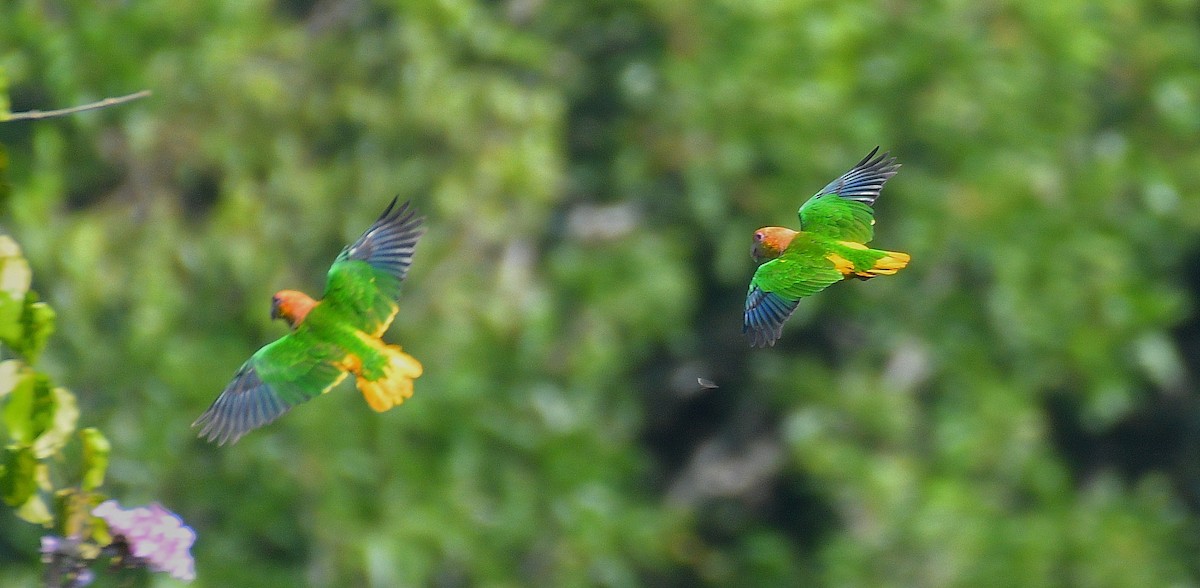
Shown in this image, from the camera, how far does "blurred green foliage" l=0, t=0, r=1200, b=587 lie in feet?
12.5

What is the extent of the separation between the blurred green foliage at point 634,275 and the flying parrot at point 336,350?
258 centimetres

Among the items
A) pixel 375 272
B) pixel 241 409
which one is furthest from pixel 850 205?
pixel 241 409

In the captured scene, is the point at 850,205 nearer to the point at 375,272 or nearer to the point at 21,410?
the point at 375,272

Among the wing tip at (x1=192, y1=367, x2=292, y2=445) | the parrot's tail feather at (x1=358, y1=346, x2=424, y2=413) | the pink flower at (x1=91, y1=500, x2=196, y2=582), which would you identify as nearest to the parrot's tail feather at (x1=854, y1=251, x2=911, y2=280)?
the parrot's tail feather at (x1=358, y1=346, x2=424, y2=413)

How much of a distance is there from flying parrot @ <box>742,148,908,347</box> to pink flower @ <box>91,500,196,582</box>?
1.40 ft

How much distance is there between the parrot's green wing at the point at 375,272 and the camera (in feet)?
3.29

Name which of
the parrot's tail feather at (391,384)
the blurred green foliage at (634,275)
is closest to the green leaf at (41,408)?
the parrot's tail feather at (391,384)

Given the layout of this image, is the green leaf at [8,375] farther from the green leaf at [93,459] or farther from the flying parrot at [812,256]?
the flying parrot at [812,256]

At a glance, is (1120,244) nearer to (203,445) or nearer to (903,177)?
(903,177)

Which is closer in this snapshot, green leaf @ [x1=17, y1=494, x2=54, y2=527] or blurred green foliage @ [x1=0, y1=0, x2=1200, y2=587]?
green leaf @ [x1=17, y1=494, x2=54, y2=527]

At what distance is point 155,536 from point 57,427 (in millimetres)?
139

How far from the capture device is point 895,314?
4.57 metres

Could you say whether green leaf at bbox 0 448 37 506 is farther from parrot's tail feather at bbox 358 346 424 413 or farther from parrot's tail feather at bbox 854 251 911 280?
parrot's tail feather at bbox 854 251 911 280

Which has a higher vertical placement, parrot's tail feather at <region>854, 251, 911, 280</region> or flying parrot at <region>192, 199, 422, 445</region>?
flying parrot at <region>192, 199, 422, 445</region>
